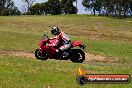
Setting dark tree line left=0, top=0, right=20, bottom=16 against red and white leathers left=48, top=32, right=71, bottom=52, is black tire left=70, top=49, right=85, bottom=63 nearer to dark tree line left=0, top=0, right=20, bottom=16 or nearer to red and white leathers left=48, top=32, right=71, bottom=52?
red and white leathers left=48, top=32, right=71, bottom=52

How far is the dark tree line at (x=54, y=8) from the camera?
159750 mm

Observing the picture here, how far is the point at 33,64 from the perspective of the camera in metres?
21.2

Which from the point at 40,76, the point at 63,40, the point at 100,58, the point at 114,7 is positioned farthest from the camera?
the point at 114,7

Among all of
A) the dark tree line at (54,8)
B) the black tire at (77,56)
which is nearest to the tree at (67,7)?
the dark tree line at (54,8)

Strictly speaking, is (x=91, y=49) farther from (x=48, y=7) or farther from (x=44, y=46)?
(x=48, y=7)

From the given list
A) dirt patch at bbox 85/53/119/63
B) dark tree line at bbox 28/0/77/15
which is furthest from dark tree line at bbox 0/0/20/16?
dirt patch at bbox 85/53/119/63

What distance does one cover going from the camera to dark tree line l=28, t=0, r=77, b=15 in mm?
159750

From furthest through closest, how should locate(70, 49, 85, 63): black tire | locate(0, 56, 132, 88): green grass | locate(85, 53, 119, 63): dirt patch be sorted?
locate(85, 53, 119, 63): dirt patch → locate(70, 49, 85, 63): black tire → locate(0, 56, 132, 88): green grass

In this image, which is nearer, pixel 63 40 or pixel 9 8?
pixel 63 40

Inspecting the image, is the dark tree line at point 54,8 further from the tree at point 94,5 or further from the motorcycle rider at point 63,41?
the motorcycle rider at point 63,41

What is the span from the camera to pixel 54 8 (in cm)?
16212

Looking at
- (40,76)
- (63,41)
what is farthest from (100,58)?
(40,76)

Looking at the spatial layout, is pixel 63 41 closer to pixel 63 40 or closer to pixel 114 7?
pixel 63 40

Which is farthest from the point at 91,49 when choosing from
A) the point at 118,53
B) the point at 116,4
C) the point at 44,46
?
the point at 116,4
